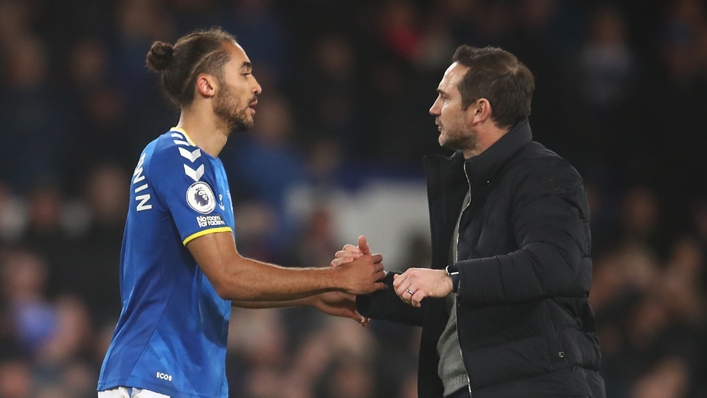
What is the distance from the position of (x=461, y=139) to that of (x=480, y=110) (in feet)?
0.51

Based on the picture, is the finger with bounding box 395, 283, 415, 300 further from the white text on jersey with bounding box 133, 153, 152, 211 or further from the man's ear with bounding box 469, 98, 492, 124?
the white text on jersey with bounding box 133, 153, 152, 211

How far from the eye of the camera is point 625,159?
934 cm

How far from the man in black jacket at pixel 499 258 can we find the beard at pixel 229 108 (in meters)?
0.75

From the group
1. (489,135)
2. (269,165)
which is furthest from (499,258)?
(269,165)

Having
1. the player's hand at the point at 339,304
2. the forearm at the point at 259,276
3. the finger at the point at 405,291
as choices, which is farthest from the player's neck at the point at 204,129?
the finger at the point at 405,291

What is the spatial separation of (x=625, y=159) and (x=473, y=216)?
562 centimetres

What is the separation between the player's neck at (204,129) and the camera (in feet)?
13.9

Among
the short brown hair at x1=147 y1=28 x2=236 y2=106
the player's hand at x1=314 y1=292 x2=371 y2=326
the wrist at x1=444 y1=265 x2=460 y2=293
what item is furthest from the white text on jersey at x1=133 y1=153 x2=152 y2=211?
the wrist at x1=444 y1=265 x2=460 y2=293

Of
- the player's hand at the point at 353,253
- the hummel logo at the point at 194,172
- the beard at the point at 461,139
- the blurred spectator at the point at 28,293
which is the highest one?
the beard at the point at 461,139

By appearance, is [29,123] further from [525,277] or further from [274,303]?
→ [525,277]

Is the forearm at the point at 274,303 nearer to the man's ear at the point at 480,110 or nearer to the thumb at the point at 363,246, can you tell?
the thumb at the point at 363,246

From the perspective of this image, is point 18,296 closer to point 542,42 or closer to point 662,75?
point 542,42

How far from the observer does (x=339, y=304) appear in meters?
4.75

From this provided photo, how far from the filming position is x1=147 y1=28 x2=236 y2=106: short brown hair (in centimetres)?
429
